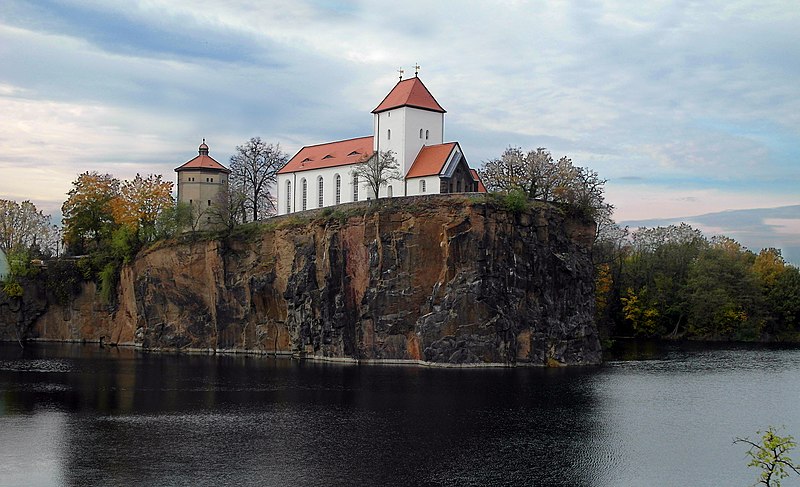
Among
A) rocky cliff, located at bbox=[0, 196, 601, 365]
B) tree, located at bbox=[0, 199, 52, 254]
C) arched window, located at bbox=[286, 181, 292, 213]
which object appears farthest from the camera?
tree, located at bbox=[0, 199, 52, 254]

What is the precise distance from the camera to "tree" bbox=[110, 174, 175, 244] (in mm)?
79875

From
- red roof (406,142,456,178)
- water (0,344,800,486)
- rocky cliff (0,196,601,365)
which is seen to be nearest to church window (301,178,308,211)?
rocky cliff (0,196,601,365)

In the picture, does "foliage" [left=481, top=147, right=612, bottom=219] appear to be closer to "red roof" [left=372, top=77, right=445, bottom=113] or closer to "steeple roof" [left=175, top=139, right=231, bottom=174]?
"red roof" [left=372, top=77, right=445, bottom=113]

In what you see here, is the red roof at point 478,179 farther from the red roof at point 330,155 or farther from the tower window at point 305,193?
the tower window at point 305,193

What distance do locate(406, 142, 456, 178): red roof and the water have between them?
17872 millimetres

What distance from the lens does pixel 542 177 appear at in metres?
69.1

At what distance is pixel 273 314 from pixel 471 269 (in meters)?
19.8

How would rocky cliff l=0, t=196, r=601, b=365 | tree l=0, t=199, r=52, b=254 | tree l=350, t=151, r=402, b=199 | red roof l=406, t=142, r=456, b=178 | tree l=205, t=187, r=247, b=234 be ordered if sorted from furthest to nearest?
1. tree l=0, t=199, r=52, b=254
2. tree l=205, t=187, r=247, b=234
3. tree l=350, t=151, r=402, b=199
4. red roof l=406, t=142, r=456, b=178
5. rocky cliff l=0, t=196, r=601, b=365

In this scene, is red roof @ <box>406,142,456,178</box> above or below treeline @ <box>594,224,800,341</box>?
above

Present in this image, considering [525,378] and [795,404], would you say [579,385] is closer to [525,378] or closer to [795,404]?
[525,378]

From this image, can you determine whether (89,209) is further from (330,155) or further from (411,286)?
(411,286)

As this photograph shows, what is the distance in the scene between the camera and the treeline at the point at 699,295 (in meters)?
85.9

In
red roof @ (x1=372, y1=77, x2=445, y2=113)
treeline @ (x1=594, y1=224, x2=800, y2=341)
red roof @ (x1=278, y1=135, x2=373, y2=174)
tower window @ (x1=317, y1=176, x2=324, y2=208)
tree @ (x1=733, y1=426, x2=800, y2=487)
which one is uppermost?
red roof @ (x1=372, y1=77, x2=445, y2=113)

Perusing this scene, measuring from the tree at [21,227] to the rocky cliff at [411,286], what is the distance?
3273 centimetres
